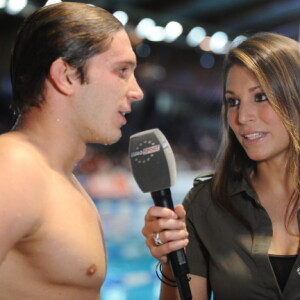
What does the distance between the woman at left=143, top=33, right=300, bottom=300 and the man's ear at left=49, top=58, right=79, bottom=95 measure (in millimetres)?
587

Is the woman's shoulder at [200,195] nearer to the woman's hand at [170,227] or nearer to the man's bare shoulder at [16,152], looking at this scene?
the woman's hand at [170,227]

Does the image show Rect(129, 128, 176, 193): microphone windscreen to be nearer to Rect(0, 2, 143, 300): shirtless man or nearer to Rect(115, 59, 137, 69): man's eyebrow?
Rect(0, 2, 143, 300): shirtless man

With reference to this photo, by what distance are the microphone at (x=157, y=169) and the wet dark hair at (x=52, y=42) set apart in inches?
9.3

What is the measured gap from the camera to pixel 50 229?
1.10 meters

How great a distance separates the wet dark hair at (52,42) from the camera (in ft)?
3.96

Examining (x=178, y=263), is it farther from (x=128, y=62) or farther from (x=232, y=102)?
(x=232, y=102)

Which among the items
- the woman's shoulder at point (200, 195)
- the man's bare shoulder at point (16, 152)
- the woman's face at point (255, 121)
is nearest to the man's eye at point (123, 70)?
the man's bare shoulder at point (16, 152)

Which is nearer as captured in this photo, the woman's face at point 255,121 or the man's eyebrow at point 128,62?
the man's eyebrow at point 128,62

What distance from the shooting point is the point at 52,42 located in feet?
3.95

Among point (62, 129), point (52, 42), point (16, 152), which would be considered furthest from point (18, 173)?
point (52, 42)

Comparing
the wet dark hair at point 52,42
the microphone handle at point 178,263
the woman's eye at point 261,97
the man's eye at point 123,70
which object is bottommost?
the microphone handle at point 178,263

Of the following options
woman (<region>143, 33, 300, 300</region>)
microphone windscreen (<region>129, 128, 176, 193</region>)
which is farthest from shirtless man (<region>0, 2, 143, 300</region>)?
woman (<region>143, 33, 300, 300</region>)

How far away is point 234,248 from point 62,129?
701 millimetres

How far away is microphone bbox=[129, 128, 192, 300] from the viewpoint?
1.19 metres
